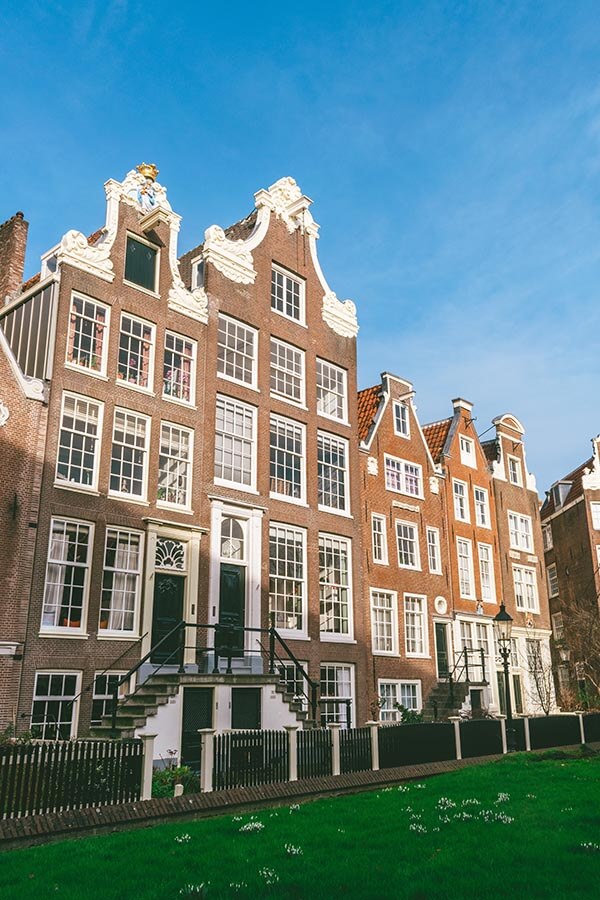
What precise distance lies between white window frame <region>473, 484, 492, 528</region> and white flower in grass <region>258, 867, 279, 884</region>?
100 ft

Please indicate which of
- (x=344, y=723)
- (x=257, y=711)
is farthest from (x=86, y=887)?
(x=344, y=723)

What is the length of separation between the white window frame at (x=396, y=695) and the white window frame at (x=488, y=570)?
22.9ft

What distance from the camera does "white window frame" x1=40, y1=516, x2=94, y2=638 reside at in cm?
2028

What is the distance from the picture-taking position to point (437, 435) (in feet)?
129

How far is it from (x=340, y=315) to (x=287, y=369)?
4132 mm

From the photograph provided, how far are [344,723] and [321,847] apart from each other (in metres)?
18.3

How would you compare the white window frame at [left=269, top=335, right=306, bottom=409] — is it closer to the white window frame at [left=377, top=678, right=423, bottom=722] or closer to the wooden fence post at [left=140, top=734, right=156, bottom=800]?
the white window frame at [left=377, top=678, right=423, bottom=722]

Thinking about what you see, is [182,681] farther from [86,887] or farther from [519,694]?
[519,694]

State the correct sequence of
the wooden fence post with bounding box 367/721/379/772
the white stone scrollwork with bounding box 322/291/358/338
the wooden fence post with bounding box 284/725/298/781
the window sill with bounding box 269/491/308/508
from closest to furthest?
the wooden fence post with bounding box 284/725/298/781, the wooden fence post with bounding box 367/721/379/772, the window sill with bounding box 269/491/308/508, the white stone scrollwork with bounding box 322/291/358/338

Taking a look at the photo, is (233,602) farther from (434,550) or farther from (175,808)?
(434,550)

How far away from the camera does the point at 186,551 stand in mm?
23953

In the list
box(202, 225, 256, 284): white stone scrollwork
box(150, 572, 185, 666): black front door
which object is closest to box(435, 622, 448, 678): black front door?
box(150, 572, 185, 666): black front door

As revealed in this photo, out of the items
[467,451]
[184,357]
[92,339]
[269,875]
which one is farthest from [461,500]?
[269,875]

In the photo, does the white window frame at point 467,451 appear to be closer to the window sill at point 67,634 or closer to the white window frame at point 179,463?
the white window frame at point 179,463
